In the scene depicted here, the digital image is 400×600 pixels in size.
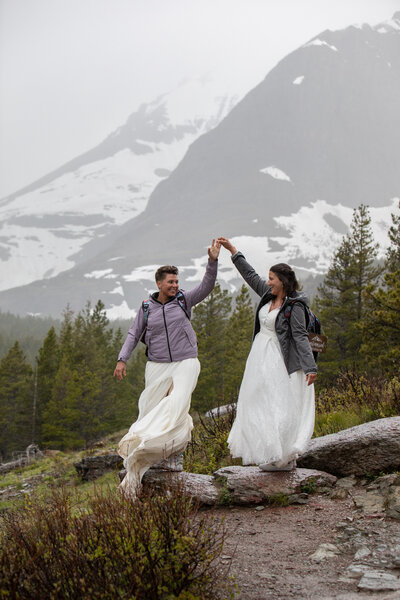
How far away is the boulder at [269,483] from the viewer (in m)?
5.50

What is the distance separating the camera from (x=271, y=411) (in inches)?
210

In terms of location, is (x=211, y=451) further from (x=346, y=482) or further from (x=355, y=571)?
(x=355, y=571)

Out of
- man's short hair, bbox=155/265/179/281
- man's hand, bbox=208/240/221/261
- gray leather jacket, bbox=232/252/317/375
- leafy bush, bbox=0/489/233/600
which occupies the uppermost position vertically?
man's hand, bbox=208/240/221/261

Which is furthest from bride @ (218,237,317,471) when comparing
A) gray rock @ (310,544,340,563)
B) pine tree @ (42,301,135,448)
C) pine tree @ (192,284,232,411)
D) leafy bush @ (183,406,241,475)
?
pine tree @ (42,301,135,448)

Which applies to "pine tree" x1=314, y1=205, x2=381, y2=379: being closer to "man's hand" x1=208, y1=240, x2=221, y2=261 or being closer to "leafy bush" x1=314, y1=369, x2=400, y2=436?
"leafy bush" x1=314, y1=369, x2=400, y2=436

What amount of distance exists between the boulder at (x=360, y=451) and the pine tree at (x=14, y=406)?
35.4 metres

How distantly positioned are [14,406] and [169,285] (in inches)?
1440

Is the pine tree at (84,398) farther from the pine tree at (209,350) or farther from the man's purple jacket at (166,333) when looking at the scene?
the man's purple jacket at (166,333)

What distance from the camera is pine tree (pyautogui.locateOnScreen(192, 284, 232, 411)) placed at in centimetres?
3122

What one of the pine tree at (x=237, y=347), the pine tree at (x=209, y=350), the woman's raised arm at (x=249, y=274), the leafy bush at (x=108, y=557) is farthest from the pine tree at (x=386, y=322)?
the pine tree at (x=209, y=350)

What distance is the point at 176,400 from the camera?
17.6 ft

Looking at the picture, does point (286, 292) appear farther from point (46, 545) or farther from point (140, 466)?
point (46, 545)

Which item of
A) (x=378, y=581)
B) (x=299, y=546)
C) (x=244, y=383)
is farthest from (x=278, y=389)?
(x=378, y=581)

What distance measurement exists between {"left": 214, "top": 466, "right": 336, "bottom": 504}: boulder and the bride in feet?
0.40
